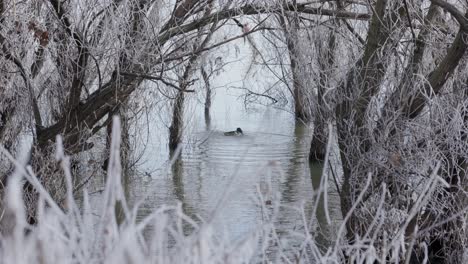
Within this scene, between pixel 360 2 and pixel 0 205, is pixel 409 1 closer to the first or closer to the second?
pixel 360 2

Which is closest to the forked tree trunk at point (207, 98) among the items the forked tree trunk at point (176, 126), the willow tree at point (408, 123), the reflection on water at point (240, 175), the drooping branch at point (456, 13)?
the reflection on water at point (240, 175)

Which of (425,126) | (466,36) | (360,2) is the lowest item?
(425,126)

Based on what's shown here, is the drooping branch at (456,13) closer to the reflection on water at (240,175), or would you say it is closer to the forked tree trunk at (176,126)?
the reflection on water at (240,175)

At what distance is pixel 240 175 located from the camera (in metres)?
6.68

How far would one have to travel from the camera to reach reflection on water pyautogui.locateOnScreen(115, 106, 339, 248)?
26.5ft

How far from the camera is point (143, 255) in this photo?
1.94 meters

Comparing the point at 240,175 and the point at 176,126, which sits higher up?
the point at 176,126

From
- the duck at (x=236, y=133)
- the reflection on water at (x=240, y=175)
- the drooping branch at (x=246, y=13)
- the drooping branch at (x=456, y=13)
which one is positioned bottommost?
the reflection on water at (x=240, y=175)

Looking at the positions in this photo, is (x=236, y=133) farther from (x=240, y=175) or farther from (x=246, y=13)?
(x=240, y=175)

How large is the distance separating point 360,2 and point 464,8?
1054 millimetres

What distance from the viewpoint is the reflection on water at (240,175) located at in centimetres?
806

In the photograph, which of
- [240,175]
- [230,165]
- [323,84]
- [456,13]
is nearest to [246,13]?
[323,84]

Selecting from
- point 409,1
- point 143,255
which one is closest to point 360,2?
point 409,1

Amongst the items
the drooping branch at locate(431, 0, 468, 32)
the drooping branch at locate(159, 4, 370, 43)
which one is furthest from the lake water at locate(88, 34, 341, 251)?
the drooping branch at locate(431, 0, 468, 32)
